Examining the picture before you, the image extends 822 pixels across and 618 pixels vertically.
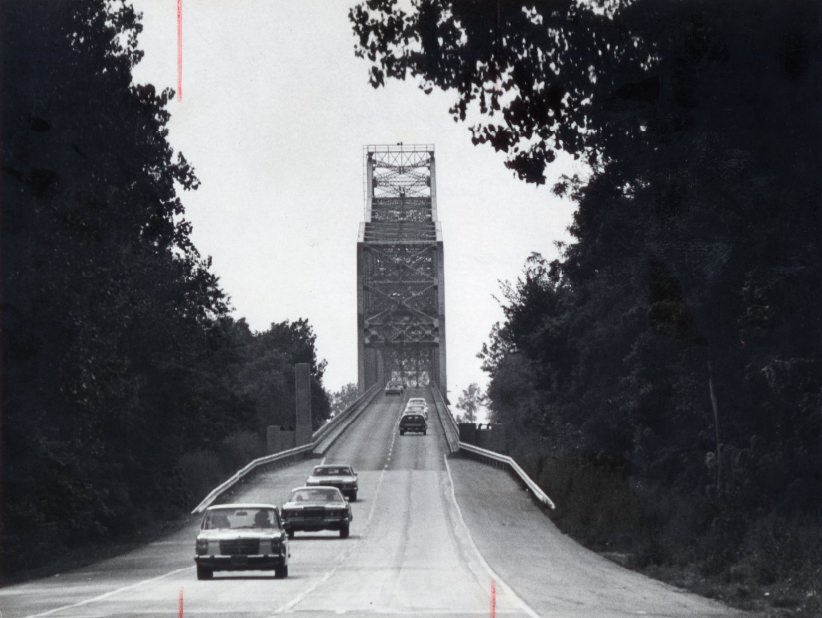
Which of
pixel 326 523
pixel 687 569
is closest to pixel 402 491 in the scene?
pixel 326 523

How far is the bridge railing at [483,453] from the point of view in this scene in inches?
2313

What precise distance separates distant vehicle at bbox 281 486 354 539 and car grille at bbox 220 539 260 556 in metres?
13.9

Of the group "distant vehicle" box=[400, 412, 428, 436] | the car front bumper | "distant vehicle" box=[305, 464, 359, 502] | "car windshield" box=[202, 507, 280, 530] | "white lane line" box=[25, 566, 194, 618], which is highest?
"distant vehicle" box=[400, 412, 428, 436]

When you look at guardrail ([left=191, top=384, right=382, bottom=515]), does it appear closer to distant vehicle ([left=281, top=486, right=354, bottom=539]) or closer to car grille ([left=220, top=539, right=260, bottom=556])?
distant vehicle ([left=281, top=486, right=354, bottom=539])

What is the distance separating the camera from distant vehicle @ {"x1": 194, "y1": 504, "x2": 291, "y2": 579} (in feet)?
100

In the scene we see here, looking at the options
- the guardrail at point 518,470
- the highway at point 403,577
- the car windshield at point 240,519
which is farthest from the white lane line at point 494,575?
the car windshield at point 240,519

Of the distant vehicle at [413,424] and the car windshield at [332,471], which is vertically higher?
the distant vehicle at [413,424]

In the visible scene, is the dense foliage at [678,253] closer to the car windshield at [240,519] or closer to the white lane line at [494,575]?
the white lane line at [494,575]

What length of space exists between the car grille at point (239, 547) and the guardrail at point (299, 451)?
31069 millimetres

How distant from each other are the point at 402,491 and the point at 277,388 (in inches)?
3635

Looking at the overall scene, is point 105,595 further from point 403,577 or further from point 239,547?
point 403,577

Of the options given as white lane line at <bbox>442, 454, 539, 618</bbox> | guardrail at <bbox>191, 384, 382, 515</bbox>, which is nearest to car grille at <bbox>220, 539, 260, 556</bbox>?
white lane line at <bbox>442, 454, 539, 618</bbox>

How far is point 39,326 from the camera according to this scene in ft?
118

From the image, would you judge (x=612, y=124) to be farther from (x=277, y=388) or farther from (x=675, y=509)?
(x=277, y=388)
